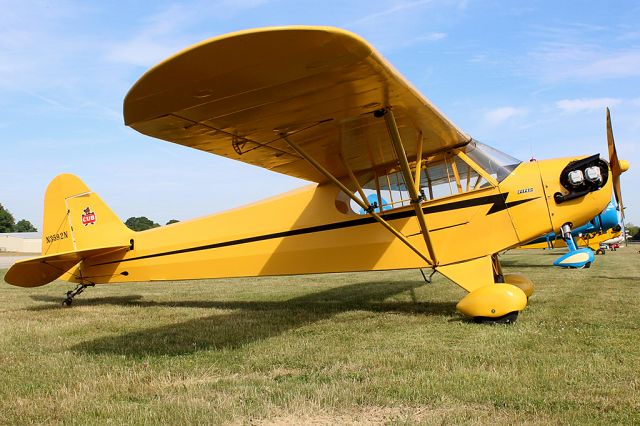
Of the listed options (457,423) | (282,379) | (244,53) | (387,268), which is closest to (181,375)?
(282,379)

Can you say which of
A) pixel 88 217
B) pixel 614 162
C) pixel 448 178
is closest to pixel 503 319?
pixel 448 178

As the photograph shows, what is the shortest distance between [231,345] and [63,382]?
63.7 inches

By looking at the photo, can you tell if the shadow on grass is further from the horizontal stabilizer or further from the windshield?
the windshield

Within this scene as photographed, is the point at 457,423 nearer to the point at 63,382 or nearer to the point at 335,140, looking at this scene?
the point at 63,382

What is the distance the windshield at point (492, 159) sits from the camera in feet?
21.1

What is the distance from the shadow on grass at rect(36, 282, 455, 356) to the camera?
5.13 meters

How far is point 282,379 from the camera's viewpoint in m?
3.74

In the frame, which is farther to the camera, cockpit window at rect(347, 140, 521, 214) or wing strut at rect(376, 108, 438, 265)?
cockpit window at rect(347, 140, 521, 214)

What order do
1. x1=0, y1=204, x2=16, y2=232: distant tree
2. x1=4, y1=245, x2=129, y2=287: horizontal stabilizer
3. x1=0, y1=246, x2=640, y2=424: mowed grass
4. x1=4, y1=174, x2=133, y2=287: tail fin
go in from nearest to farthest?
x1=0, y1=246, x2=640, y2=424: mowed grass
x1=4, y1=245, x2=129, y2=287: horizontal stabilizer
x1=4, y1=174, x2=133, y2=287: tail fin
x1=0, y1=204, x2=16, y2=232: distant tree

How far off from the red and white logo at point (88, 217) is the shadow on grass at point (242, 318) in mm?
1546

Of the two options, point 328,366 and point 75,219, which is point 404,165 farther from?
point 75,219

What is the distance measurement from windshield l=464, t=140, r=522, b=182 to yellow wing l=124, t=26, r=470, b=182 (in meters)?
0.25

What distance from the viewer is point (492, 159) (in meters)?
6.56

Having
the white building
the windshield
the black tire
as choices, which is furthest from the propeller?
the white building
